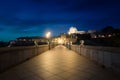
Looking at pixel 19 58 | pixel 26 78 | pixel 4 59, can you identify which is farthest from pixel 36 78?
pixel 19 58

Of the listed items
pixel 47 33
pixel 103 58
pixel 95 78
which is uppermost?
pixel 47 33

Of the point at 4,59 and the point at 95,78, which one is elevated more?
the point at 4,59

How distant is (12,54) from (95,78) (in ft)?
15.5

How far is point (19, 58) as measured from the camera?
24.4ft

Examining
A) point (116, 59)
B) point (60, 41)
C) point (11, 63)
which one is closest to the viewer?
point (116, 59)

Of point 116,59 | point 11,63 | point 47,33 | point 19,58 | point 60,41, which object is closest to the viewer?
point 116,59

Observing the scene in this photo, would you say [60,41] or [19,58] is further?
[60,41]

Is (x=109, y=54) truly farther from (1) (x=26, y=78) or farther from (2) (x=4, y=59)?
(2) (x=4, y=59)

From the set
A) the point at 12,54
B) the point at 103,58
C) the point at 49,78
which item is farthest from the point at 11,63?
the point at 103,58

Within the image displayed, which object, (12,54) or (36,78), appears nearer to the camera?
(36,78)

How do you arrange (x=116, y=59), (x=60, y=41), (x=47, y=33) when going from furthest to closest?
(x=60, y=41), (x=47, y=33), (x=116, y=59)

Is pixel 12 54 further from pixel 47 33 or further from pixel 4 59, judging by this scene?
pixel 47 33

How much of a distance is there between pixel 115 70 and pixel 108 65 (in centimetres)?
67

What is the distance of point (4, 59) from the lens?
5605 millimetres
